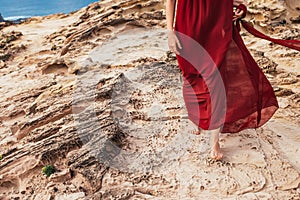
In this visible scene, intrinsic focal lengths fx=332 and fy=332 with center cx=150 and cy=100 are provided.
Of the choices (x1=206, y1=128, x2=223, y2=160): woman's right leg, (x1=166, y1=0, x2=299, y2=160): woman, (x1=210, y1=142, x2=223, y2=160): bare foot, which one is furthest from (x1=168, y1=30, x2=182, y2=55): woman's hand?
(x1=210, y1=142, x2=223, y2=160): bare foot

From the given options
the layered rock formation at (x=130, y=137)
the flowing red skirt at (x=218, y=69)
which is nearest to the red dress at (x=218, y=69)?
the flowing red skirt at (x=218, y=69)

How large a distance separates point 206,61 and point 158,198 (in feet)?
3.74

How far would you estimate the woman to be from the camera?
2.60m

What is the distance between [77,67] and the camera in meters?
5.30

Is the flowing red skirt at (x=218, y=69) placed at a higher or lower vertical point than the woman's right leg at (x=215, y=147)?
higher

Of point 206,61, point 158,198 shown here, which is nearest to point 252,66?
point 206,61

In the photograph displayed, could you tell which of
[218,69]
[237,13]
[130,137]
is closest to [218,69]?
[218,69]

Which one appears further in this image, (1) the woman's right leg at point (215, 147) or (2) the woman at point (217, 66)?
(1) the woman's right leg at point (215, 147)

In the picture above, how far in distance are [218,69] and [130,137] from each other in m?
1.15

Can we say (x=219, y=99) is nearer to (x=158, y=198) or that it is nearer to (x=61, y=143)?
(x=158, y=198)

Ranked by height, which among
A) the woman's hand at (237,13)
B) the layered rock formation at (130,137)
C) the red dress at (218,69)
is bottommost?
the layered rock formation at (130,137)

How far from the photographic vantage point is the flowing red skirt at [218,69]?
2.59 meters

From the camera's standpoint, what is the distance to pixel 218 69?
2646 mm

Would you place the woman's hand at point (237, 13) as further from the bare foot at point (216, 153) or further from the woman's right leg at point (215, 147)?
the bare foot at point (216, 153)
